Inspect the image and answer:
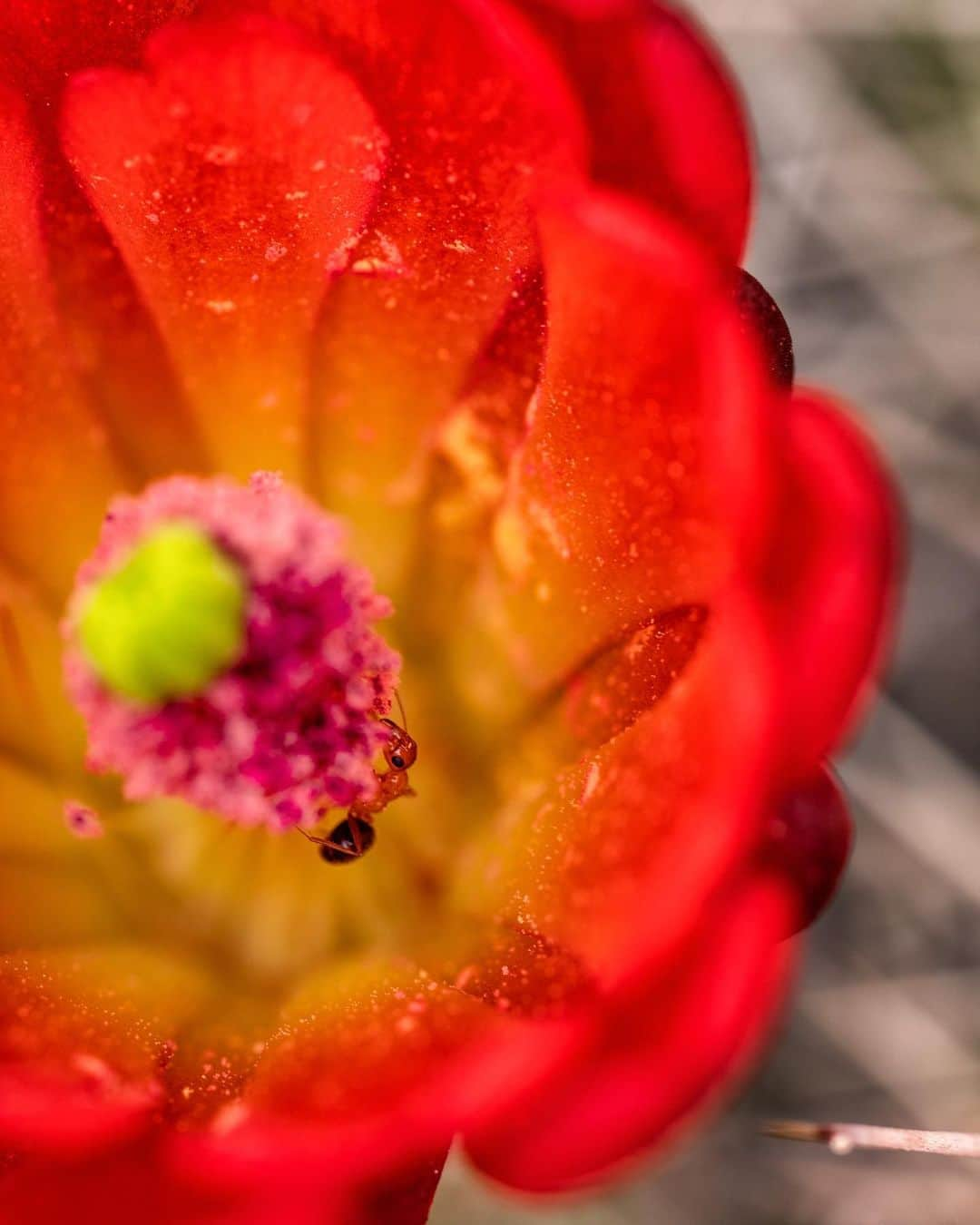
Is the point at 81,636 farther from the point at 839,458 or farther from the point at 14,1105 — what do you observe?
the point at 839,458

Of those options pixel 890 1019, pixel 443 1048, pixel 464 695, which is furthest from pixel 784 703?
pixel 890 1019

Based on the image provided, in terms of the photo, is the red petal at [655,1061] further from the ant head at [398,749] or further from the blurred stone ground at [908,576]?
the blurred stone ground at [908,576]

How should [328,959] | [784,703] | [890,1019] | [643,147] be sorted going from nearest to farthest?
[784,703]
[643,147]
[328,959]
[890,1019]

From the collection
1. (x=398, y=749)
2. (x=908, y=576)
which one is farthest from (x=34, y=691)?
(x=908, y=576)

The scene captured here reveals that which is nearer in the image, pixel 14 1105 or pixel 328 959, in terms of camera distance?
pixel 14 1105

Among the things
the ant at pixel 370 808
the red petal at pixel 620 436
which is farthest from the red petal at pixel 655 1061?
the ant at pixel 370 808

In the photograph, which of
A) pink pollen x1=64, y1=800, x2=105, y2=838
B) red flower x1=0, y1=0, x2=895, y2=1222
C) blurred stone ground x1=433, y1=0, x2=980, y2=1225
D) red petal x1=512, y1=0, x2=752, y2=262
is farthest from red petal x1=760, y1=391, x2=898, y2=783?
blurred stone ground x1=433, y1=0, x2=980, y2=1225
